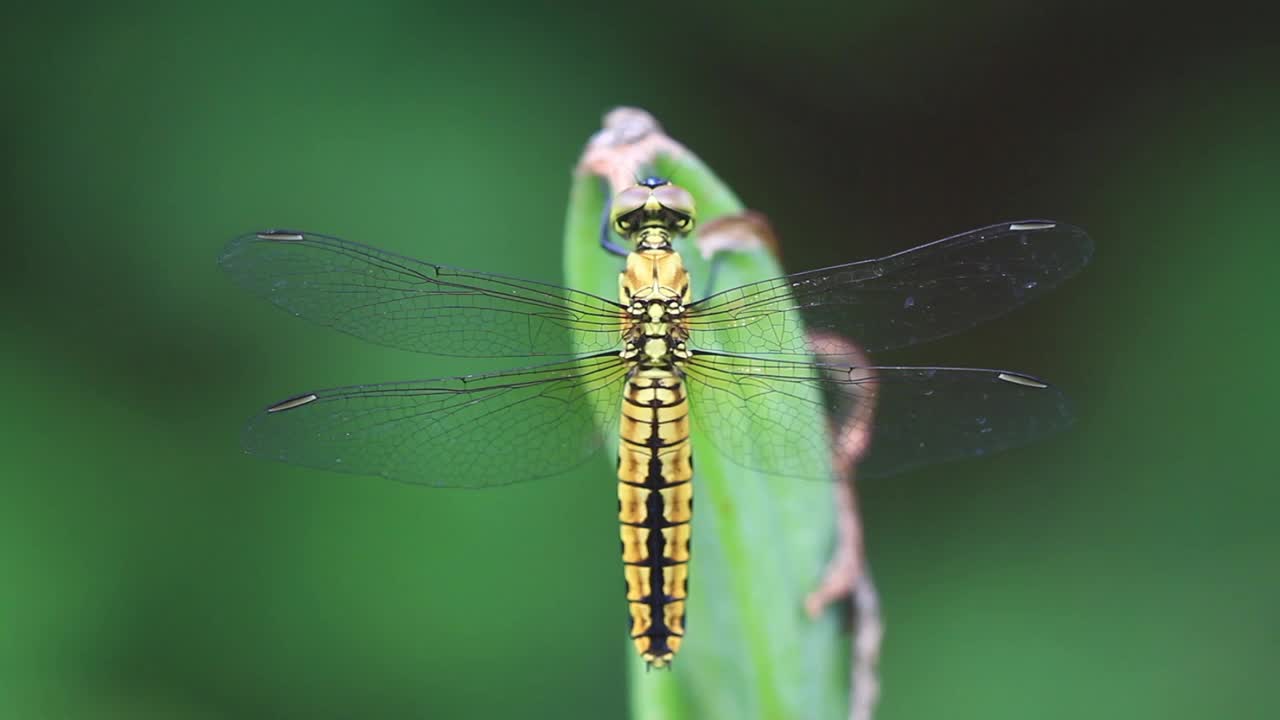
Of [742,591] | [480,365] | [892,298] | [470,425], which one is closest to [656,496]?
[742,591]

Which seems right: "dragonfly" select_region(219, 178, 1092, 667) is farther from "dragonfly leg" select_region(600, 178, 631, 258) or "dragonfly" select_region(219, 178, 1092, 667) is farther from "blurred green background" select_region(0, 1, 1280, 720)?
"blurred green background" select_region(0, 1, 1280, 720)

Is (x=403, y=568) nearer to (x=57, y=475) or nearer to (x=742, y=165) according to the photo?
(x=57, y=475)

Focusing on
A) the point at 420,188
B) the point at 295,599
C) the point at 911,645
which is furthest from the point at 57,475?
the point at 911,645

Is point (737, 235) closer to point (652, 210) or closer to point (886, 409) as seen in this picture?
point (652, 210)

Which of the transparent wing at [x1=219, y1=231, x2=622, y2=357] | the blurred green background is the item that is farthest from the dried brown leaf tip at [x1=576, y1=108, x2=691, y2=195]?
the blurred green background

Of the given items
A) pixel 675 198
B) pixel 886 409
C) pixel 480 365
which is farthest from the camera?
pixel 480 365

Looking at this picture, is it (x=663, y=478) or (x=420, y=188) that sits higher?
(x=420, y=188)

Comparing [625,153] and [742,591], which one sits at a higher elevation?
[625,153]
